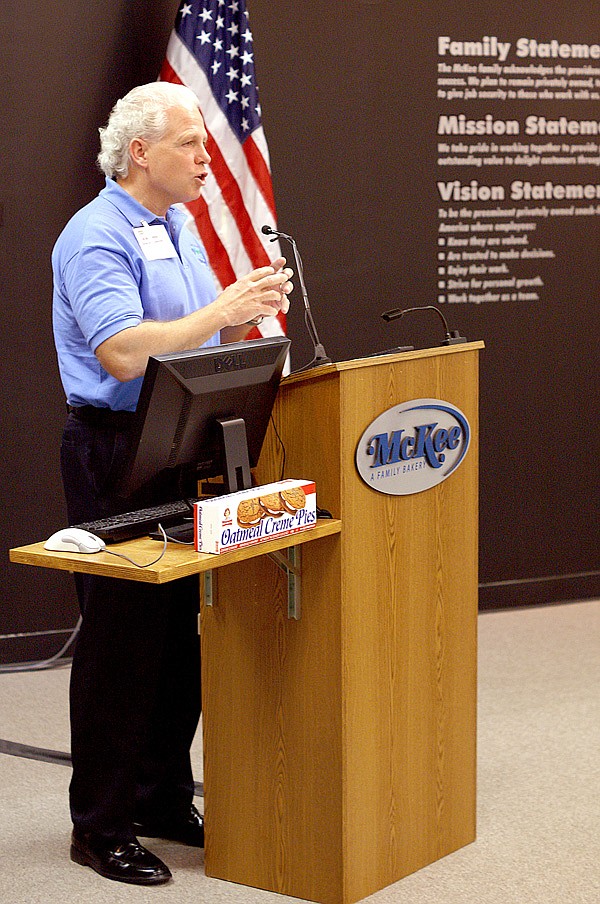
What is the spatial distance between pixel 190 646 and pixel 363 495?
2.26 feet

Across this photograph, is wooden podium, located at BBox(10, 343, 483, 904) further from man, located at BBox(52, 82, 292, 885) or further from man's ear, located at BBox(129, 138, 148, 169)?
man's ear, located at BBox(129, 138, 148, 169)

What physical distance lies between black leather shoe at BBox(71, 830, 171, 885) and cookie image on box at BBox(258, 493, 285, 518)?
952 mm

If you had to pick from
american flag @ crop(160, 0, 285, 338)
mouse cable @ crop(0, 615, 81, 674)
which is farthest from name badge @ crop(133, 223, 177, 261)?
mouse cable @ crop(0, 615, 81, 674)

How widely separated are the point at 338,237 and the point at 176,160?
2047mm

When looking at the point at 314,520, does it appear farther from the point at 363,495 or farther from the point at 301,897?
the point at 301,897

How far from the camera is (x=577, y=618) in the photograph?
4.99m

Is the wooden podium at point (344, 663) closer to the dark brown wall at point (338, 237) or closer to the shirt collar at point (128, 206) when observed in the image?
the shirt collar at point (128, 206)

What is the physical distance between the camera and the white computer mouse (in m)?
2.25

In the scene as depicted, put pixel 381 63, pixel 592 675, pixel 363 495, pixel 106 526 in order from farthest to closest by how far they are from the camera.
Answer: pixel 381 63 → pixel 592 675 → pixel 363 495 → pixel 106 526

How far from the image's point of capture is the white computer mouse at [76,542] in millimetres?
2254

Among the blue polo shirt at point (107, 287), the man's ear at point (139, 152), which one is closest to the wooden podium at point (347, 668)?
the blue polo shirt at point (107, 287)

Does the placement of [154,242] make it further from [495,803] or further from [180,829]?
[495,803]

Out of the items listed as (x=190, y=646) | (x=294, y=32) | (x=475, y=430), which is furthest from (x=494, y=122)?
(x=190, y=646)

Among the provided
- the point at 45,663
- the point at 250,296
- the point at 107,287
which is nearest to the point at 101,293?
the point at 107,287
